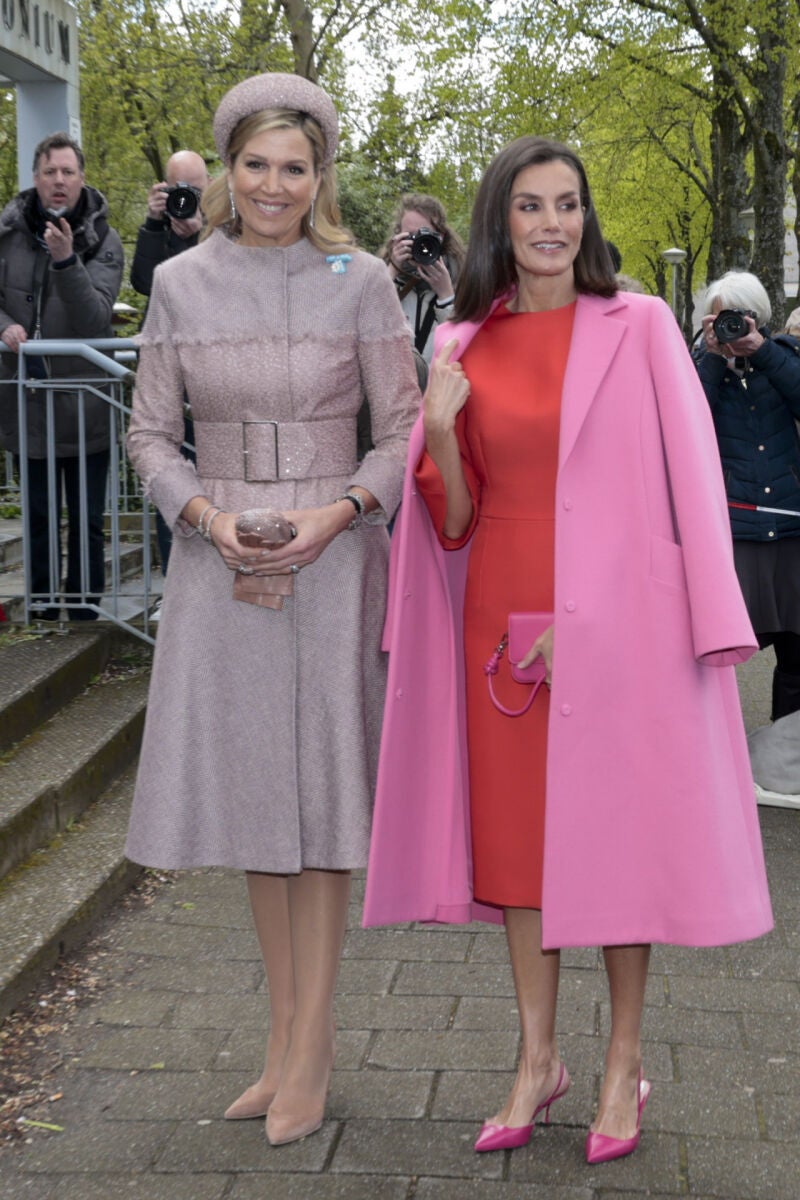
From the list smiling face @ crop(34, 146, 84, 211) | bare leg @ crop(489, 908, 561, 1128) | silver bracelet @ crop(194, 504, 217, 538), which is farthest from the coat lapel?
smiling face @ crop(34, 146, 84, 211)

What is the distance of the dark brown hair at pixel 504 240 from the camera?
3.36 metres

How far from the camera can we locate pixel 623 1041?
345 cm

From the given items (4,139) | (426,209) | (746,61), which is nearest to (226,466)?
(426,209)

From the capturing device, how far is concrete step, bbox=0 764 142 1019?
450 centimetres

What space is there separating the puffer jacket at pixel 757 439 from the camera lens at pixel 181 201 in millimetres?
2374

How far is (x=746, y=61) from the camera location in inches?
817

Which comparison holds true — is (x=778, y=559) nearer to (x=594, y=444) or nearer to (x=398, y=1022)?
(x=398, y=1022)

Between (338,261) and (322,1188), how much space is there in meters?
1.92

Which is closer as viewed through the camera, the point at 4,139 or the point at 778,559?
the point at 778,559

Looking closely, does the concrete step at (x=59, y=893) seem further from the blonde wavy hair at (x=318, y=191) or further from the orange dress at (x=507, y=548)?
the blonde wavy hair at (x=318, y=191)

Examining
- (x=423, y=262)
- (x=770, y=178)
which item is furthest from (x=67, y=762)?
(x=770, y=178)

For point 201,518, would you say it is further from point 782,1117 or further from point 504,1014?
point 782,1117

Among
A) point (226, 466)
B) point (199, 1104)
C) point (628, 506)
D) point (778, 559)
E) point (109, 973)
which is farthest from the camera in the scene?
point (778, 559)

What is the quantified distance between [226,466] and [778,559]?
3673mm
